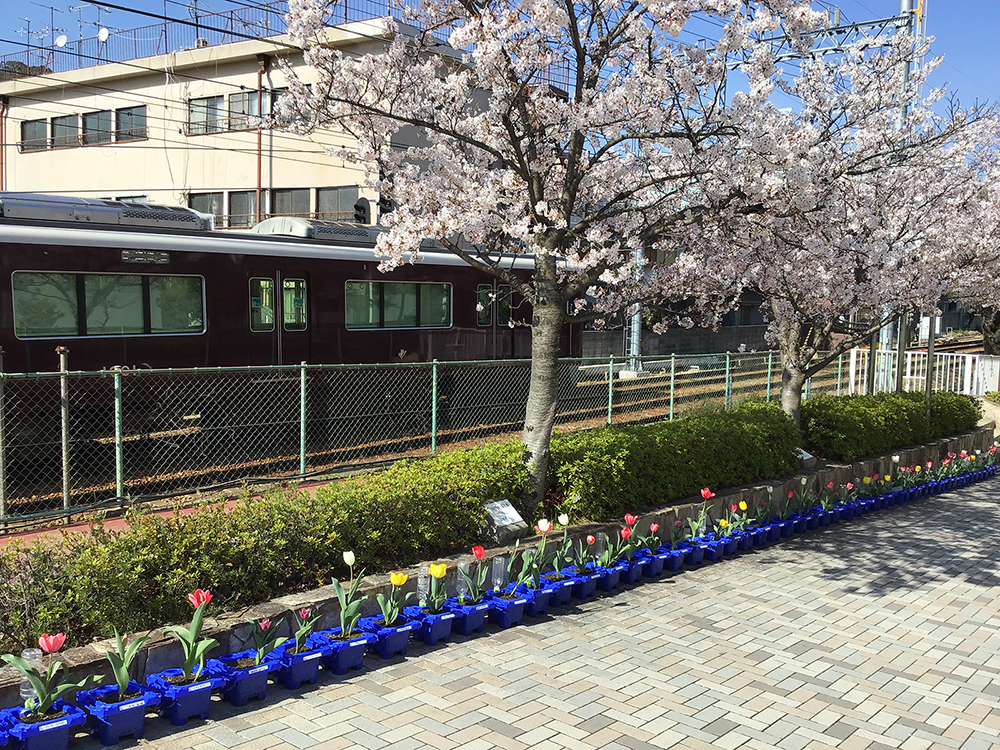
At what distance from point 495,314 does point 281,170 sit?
10.7 meters

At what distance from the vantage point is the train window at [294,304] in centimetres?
1234

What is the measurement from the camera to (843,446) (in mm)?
11336

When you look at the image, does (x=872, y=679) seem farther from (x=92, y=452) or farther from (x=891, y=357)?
(x=891, y=357)

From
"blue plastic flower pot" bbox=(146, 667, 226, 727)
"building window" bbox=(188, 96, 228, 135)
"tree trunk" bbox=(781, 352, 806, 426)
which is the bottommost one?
"blue plastic flower pot" bbox=(146, 667, 226, 727)

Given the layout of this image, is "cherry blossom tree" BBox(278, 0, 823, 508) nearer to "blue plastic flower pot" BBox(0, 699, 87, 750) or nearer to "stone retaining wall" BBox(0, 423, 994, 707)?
"stone retaining wall" BBox(0, 423, 994, 707)

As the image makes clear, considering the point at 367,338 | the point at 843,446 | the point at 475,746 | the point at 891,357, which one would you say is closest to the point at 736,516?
the point at 843,446

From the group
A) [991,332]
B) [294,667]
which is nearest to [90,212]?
[294,667]

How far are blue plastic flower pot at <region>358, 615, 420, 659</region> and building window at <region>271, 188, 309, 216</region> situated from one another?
63.0 feet

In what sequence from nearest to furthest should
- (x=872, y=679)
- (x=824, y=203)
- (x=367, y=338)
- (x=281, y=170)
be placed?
(x=872, y=679), (x=824, y=203), (x=367, y=338), (x=281, y=170)

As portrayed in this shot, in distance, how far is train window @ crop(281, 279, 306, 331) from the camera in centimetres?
1234

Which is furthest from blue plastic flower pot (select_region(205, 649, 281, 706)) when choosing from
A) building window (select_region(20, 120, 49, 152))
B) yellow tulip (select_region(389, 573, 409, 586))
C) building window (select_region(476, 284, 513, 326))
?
building window (select_region(20, 120, 49, 152))

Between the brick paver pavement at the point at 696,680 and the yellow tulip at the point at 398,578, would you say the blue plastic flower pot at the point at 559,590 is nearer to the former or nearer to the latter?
the brick paver pavement at the point at 696,680

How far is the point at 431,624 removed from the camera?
219 inches

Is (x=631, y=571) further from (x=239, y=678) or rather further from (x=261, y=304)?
(x=261, y=304)
